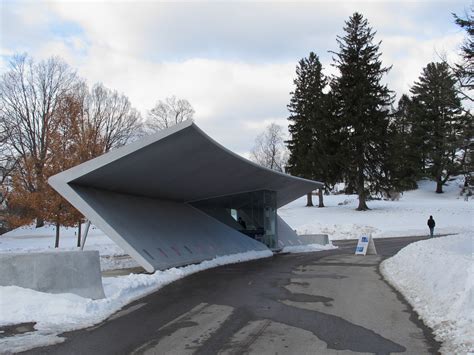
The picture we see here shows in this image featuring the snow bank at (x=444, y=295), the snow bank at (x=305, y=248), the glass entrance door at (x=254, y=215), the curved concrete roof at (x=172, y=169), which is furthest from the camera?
the snow bank at (x=305, y=248)

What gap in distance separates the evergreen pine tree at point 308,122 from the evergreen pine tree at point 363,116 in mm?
2376

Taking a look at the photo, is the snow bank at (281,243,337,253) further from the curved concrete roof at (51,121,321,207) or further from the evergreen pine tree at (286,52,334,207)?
the evergreen pine tree at (286,52,334,207)

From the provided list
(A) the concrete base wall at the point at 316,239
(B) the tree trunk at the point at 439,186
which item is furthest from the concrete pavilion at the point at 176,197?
(B) the tree trunk at the point at 439,186

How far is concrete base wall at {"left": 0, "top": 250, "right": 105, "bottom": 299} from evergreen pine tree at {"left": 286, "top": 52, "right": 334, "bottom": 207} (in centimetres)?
4176

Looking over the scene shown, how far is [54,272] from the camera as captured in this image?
351 inches

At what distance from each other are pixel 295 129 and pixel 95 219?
46706 millimetres

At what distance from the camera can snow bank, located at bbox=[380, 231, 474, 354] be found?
6.36 m

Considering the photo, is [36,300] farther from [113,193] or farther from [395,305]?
[113,193]

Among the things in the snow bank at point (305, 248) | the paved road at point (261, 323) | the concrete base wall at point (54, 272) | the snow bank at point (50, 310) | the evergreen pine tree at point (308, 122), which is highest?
the evergreen pine tree at point (308, 122)

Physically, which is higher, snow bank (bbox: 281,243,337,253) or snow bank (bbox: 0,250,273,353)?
snow bank (bbox: 0,250,273,353)

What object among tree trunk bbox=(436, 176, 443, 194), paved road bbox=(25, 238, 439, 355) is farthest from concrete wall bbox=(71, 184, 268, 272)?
tree trunk bbox=(436, 176, 443, 194)

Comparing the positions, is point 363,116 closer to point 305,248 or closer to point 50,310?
point 305,248

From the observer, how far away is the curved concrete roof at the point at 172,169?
12.9 meters

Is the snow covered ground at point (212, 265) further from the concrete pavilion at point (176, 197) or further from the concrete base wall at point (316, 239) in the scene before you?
the concrete base wall at point (316, 239)
